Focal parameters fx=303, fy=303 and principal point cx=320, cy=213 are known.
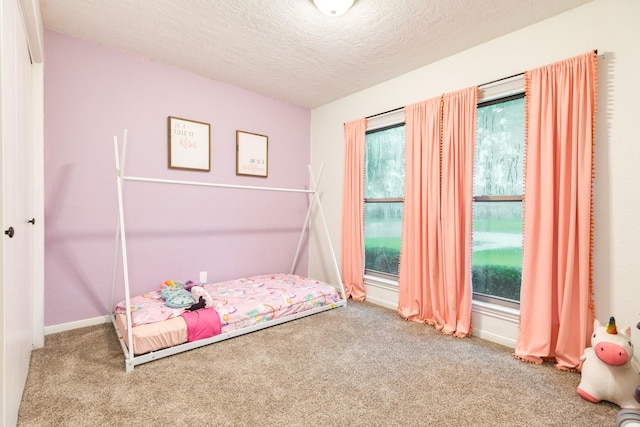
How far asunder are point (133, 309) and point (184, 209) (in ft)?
3.38

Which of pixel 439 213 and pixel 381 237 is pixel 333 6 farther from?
pixel 381 237

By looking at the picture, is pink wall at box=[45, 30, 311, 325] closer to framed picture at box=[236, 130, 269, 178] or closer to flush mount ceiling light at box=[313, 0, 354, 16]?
Result: framed picture at box=[236, 130, 269, 178]

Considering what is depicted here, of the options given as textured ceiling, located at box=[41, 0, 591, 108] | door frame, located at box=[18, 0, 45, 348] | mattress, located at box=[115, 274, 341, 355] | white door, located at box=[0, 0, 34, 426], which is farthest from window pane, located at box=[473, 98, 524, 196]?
door frame, located at box=[18, 0, 45, 348]

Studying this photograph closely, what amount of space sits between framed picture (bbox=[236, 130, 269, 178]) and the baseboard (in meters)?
1.80

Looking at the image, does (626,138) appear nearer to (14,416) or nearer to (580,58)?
(580,58)

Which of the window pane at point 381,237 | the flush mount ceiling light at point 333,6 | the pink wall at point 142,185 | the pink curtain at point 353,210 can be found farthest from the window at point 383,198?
the flush mount ceiling light at point 333,6

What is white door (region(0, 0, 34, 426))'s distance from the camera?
1.13 m

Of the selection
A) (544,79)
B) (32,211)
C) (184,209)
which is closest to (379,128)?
(544,79)

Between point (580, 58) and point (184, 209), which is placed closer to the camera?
point (580, 58)

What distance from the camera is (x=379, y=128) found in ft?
10.5

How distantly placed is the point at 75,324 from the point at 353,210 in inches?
104

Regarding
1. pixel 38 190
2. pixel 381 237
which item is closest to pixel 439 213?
pixel 381 237

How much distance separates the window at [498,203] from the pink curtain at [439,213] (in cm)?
14

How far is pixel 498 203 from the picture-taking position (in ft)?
8.01
